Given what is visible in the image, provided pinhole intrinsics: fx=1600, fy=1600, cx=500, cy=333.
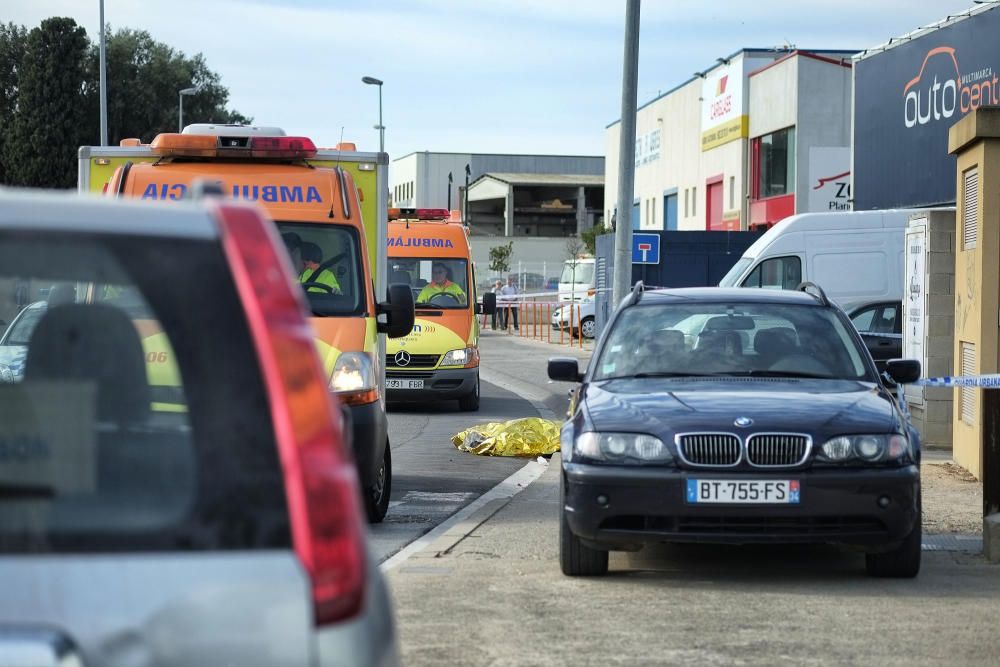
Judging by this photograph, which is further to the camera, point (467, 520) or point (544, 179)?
point (544, 179)

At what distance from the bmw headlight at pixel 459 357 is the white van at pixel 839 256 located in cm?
417

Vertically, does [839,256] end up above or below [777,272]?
above

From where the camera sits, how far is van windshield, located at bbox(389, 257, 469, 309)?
70.6 feet

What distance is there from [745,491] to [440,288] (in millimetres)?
14627

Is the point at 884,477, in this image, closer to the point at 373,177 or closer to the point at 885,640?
the point at 885,640

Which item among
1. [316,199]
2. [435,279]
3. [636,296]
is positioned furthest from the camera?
[435,279]

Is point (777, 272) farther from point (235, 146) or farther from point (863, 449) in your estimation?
point (863, 449)

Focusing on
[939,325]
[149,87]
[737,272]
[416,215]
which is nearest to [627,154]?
[939,325]

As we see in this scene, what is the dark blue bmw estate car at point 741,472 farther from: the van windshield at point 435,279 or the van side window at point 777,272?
the van side window at point 777,272

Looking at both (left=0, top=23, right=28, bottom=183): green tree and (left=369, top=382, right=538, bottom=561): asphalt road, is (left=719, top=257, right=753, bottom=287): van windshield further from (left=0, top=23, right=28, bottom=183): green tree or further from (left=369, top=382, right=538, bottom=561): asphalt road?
(left=0, top=23, right=28, bottom=183): green tree

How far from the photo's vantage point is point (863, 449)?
7.49 meters

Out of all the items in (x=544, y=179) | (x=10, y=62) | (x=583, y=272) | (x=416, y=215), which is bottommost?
(x=583, y=272)

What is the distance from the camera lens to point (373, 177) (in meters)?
11.8

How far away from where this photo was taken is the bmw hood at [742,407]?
297 inches
